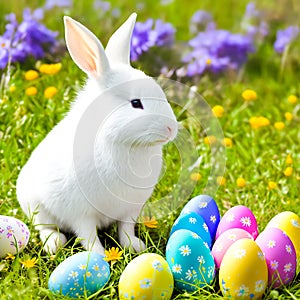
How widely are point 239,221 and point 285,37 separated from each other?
2.56 m

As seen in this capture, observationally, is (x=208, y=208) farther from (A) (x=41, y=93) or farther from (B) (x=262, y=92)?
(B) (x=262, y=92)

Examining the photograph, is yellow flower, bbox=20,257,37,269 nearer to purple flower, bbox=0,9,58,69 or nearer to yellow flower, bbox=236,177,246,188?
yellow flower, bbox=236,177,246,188

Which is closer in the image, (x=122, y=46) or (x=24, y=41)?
(x=122, y=46)

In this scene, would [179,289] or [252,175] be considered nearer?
[179,289]

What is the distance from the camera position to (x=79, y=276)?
2498 mm

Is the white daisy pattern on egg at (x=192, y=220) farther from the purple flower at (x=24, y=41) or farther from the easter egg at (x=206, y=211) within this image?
the purple flower at (x=24, y=41)

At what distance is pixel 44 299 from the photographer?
258 cm

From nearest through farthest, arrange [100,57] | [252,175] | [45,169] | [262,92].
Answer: [100,57] → [45,169] → [252,175] → [262,92]

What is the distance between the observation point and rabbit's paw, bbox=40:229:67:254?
9.45 ft

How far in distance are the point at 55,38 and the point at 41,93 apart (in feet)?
1.87

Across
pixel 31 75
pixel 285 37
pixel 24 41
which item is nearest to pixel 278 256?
pixel 31 75

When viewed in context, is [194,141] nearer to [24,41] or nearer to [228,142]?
[228,142]

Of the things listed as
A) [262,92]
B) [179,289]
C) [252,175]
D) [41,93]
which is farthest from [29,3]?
[179,289]

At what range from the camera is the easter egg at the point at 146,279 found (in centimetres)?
247
